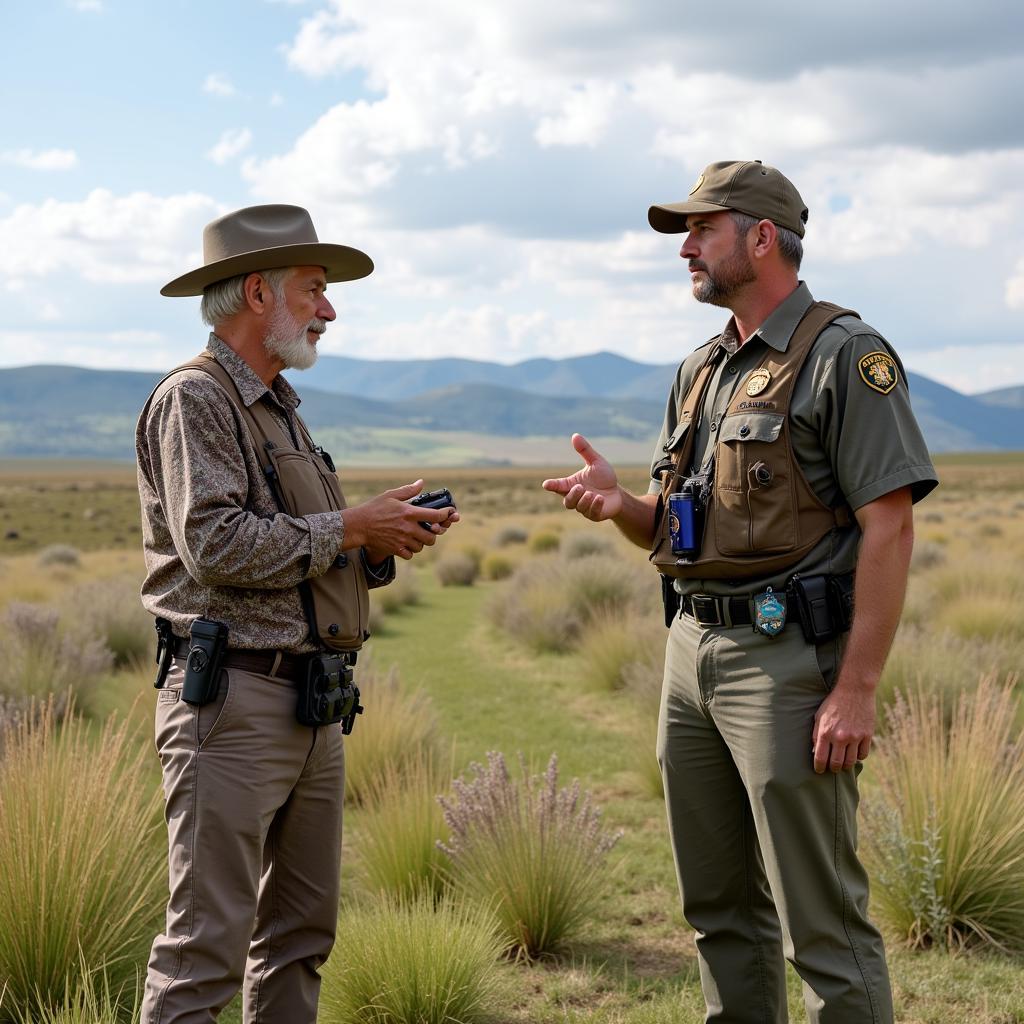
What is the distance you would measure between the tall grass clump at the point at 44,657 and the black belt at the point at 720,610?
6.29 metres

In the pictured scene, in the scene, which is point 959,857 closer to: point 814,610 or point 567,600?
point 814,610

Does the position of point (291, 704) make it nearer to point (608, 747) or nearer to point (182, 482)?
point (182, 482)

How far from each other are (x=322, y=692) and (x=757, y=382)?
156cm

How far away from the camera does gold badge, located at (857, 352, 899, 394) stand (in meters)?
3.10

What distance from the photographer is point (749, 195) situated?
3.39 meters

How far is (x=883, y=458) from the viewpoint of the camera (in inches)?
121

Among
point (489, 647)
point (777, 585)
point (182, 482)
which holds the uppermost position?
point (182, 482)

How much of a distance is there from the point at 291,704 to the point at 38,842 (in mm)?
1340

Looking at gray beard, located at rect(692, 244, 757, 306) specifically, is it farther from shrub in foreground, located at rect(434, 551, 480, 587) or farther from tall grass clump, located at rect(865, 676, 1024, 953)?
shrub in foreground, located at rect(434, 551, 480, 587)

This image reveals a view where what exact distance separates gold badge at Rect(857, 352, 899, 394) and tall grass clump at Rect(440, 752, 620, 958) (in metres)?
2.32

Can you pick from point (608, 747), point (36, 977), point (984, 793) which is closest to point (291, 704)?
point (36, 977)

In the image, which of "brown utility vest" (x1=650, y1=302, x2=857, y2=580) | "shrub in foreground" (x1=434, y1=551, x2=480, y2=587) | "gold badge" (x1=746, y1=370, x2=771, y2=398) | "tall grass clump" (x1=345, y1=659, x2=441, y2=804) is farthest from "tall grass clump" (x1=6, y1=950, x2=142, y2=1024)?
"shrub in foreground" (x1=434, y1=551, x2=480, y2=587)

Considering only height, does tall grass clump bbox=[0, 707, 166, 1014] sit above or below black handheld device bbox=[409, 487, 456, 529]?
below

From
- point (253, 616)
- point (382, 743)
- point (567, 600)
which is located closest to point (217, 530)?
point (253, 616)
